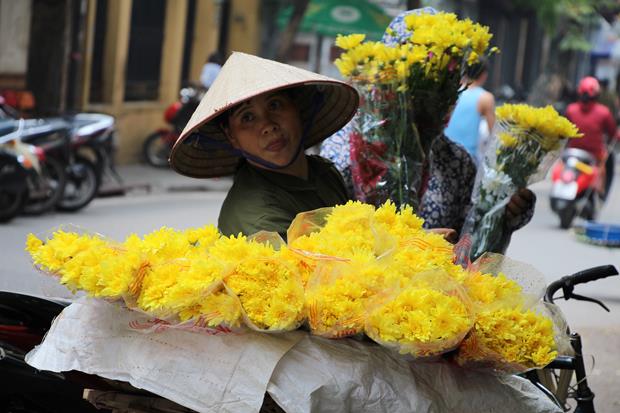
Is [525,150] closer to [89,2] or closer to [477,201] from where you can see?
[477,201]

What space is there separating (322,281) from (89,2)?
14.2m

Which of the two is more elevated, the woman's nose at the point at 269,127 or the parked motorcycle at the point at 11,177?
the woman's nose at the point at 269,127

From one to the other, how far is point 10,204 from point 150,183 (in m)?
4.60

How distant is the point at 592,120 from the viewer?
13109 millimetres

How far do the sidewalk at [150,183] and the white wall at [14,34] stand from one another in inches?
79.4

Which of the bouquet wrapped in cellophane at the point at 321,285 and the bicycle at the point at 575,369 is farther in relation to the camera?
the bicycle at the point at 575,369

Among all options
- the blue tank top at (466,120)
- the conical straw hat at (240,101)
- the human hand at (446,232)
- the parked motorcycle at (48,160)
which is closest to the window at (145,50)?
the parked motorcycle at (48,160)

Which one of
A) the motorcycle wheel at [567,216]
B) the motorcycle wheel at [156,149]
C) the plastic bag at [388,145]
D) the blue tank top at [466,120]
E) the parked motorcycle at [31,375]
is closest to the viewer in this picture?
the parked motorcycle at [31,375]

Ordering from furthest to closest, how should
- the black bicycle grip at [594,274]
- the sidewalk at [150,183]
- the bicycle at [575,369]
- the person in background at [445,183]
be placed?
the sidewalk at [150,183], the person in background at [445,183], the black bicycle grip at [594,274], the bicycle at [575,369]

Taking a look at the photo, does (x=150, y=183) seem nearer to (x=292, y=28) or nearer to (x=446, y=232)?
(x=292, y=28)

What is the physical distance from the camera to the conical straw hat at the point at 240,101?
2.95 metres

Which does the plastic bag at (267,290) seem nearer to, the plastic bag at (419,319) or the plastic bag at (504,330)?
the plastic bag at (419,319)

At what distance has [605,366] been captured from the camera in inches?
270

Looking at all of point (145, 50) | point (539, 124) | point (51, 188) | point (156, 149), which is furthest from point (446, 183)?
point (145, 50)
